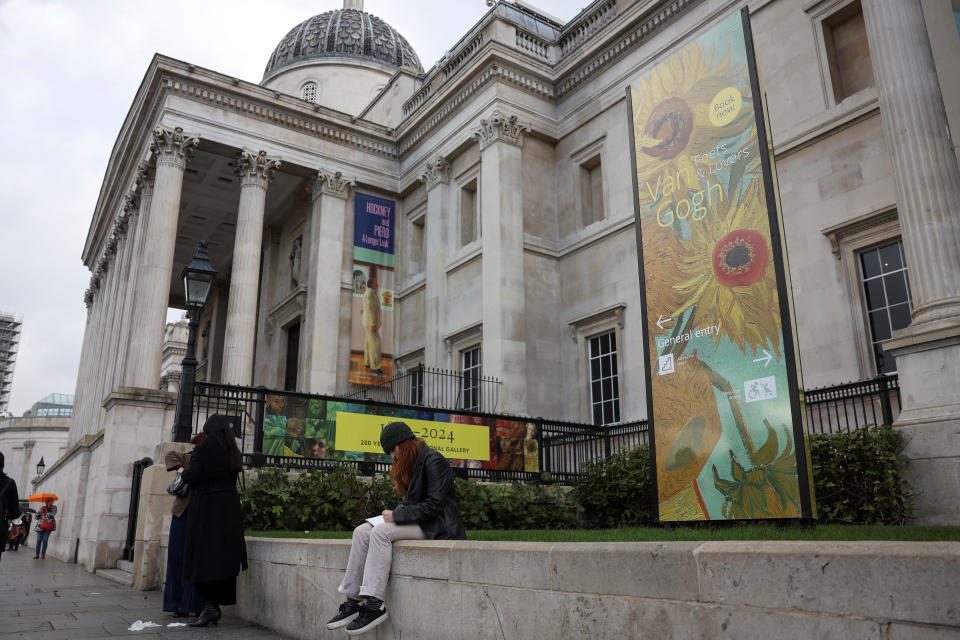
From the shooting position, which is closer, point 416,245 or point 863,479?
point 863,479

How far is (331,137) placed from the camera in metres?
25.3

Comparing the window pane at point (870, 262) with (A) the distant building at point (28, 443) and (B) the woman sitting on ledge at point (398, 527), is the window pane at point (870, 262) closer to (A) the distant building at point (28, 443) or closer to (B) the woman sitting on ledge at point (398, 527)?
(B) the woman sitting on ledge at point (398, 527)

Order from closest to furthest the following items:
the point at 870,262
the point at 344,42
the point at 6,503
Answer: the point at 6,503, the point at 870,262, the point at 344,42

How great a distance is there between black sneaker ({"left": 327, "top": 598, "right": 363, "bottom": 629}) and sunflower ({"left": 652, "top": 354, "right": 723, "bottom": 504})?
15.3 feet

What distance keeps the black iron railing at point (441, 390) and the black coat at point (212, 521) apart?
36.1 ft

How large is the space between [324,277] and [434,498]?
1930 cm

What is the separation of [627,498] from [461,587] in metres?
8.78

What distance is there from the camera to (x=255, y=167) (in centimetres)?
2367

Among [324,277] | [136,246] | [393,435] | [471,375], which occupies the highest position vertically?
[136,246]

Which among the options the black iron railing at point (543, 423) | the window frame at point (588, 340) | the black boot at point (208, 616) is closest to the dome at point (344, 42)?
the window frame at point (588, 340)

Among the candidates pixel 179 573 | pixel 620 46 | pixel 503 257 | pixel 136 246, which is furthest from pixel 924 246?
pixel 136 246

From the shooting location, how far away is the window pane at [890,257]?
13555mm

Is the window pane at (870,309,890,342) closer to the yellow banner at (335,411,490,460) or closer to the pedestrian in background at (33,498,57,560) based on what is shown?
the yellow banner at (335,411,490,460)

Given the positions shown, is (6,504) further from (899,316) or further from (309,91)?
(309,91)
